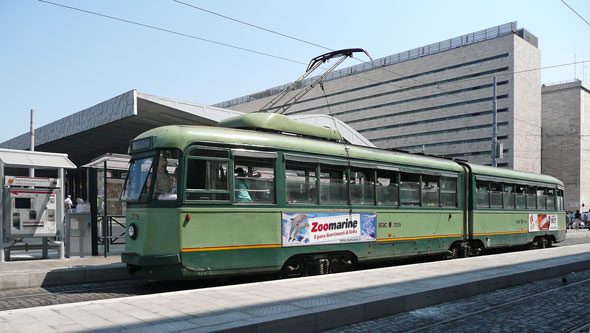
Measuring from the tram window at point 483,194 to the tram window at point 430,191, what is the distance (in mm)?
2294

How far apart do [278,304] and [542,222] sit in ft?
51.8

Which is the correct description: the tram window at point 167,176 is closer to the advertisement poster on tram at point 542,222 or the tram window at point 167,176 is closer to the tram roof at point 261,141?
the tram roof at point 261,141

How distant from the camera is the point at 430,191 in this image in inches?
523

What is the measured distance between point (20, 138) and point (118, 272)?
1173 inches

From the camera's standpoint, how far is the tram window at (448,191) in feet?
45.2

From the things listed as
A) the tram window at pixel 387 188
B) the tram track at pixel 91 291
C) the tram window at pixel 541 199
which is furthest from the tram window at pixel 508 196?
the tram track at pixel 91 291

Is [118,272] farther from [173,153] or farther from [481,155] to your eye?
[481,155]

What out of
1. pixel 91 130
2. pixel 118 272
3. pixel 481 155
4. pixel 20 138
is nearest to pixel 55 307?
pixel 118 272

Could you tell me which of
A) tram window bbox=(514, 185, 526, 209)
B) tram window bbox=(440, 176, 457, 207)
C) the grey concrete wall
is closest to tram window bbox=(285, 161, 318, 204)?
tram window bbox=(440, 176, 457, 207)

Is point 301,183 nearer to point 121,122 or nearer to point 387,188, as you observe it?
Answer: point 387,188

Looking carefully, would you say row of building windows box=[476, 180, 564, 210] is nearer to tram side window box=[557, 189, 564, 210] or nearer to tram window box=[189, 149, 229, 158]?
tram side window box=[557, 189, 564, 210]

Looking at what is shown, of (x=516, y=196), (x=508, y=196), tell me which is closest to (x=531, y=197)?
(x=516, y=196)

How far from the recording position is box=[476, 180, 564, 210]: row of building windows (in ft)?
50.7

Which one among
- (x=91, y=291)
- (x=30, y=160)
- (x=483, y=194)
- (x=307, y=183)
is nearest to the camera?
(x=91, y=291)
